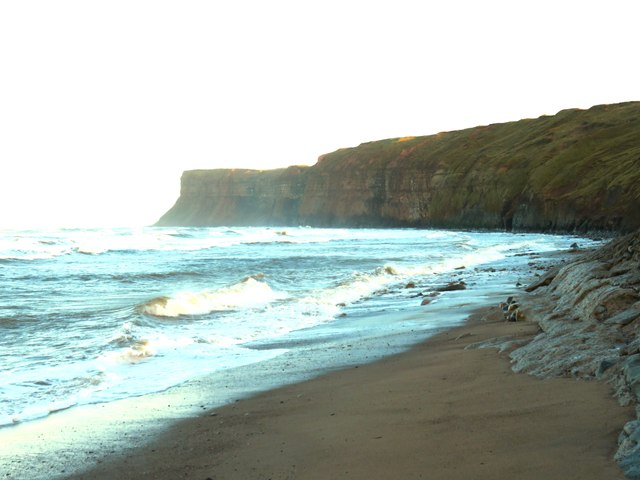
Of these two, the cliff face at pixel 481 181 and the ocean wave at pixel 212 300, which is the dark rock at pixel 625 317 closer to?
the ocean wave at pixel 212 300

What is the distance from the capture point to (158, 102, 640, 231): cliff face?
61031 millimetres

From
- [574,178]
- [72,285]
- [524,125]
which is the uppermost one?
[524,125]

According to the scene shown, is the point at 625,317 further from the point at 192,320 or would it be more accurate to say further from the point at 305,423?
the point at 192,320

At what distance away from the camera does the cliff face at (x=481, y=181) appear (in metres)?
61.0

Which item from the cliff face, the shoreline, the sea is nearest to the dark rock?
the shoreline

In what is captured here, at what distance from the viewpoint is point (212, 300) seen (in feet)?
52.9

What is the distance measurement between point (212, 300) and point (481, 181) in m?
72.5

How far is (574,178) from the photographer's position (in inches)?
2633

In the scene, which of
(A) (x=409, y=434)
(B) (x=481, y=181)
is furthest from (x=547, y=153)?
(A) (x=409, y=434)

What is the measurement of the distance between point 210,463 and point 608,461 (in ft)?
8.22

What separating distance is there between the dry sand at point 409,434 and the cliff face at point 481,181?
146ft

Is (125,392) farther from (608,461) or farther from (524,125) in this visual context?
(524,125)

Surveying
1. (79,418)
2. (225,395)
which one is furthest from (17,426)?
(225,395)

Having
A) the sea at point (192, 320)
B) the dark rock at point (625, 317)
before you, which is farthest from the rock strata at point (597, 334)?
the sea at point (192, 320)
